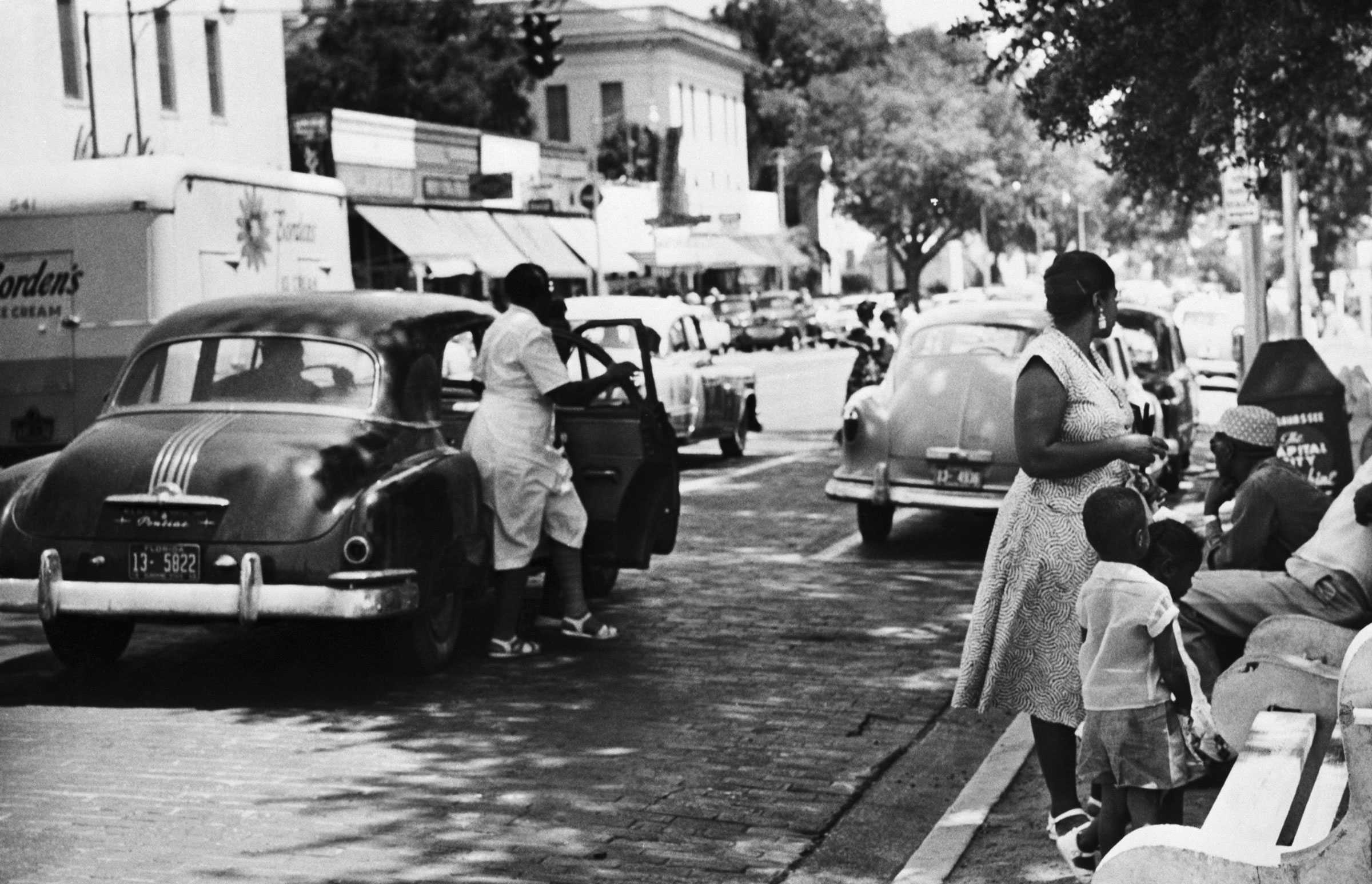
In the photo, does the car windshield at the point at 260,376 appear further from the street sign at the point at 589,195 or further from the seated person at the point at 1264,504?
the street sign at the point at 589,195

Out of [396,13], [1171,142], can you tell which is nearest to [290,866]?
[1171,142]

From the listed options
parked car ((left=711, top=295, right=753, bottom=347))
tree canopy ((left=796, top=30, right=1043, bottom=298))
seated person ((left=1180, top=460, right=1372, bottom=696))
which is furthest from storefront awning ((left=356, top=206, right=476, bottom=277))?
tree canopy ((left=796, top=30, right=1043, bottom=298))

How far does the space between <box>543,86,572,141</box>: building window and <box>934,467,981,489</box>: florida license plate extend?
2646 inches

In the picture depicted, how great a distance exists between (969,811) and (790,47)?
9112 centimetres

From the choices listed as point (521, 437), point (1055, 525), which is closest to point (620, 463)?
point (521, 437)

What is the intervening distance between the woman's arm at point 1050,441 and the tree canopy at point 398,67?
5331cm

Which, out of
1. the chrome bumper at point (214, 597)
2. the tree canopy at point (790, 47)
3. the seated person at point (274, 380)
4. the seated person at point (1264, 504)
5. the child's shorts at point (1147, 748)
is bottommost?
the child's shorts at point (1147, 748)

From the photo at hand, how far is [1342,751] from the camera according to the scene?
4.36 metres

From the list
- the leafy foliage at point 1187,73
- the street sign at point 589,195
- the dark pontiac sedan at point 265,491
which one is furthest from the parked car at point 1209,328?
the dark pontiac sedan at point 265,491

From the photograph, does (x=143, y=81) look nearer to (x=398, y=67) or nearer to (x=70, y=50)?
(x=70, y=50)

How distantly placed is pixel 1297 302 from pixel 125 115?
1998 centimetres

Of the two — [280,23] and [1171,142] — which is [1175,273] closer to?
[280,23]

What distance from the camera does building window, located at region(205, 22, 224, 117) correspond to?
39.3 meters

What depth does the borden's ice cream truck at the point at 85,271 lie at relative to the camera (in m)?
18.4
